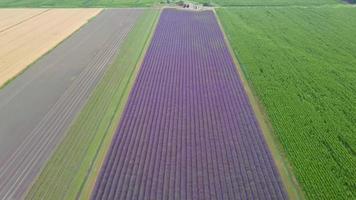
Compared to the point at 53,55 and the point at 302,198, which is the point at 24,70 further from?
the point at 302,198

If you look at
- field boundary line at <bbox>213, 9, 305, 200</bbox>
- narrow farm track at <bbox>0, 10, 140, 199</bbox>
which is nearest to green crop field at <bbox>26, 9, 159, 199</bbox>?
narrow farm track at <bbox>0, 10, 140, 199</bbox>

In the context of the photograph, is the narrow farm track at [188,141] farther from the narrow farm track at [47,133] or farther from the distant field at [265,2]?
the distant field at [265,2]

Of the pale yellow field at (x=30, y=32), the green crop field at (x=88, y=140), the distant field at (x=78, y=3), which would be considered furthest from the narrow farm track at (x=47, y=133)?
the distant field at (x=78, y=3)

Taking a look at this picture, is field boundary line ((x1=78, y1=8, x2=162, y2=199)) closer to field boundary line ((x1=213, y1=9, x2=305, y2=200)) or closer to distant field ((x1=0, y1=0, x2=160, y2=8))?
field boundary line ((x1=213, y1=9, x2=305, y2=200))

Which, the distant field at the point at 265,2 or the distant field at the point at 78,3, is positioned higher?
the distant field at the point at 265,2

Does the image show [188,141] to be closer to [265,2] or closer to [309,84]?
[309,84]

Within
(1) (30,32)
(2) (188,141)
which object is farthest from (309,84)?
(1) (30,32)
